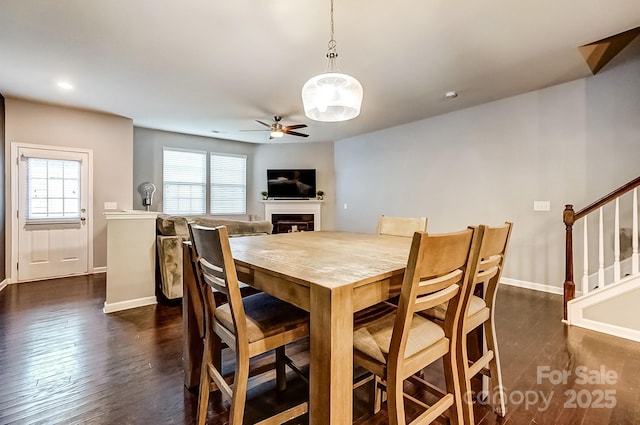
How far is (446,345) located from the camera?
1.23 metres

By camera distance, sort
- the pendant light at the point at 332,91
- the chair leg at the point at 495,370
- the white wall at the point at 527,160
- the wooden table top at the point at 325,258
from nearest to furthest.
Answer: the wooden table top at the point at 325,258, the chair leg at the point at 495,370, the pendant light at the point at 332,91, the white wall at the point at 527,160

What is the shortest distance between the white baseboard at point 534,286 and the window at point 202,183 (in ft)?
18.2

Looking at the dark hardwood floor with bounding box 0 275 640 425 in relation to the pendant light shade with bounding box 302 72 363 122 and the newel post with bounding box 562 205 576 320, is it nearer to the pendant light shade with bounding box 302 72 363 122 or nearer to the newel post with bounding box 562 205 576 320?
the newel post with bounding box 562 205 576 320

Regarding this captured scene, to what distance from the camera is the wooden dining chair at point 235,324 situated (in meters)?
1.12

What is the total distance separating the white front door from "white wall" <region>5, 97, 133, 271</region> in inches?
5.0

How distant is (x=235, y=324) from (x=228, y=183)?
611 centimetres

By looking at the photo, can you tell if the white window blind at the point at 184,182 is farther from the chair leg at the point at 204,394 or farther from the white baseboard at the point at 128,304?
the chair leg at the point at 204,394

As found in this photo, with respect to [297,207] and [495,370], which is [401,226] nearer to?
[495,370]

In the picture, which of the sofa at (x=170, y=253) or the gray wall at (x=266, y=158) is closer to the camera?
the sofa at (x=170, y=253)

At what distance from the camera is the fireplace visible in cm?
692

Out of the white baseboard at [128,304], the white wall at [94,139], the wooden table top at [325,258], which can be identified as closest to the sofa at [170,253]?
the white baseboard at [128,304]

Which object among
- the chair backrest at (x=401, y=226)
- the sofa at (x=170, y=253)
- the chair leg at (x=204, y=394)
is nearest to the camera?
the chair leg at (x=204, y=394)

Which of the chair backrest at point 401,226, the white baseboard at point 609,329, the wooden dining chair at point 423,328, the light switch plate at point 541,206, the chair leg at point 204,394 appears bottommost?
the white baseboard at point 609,329

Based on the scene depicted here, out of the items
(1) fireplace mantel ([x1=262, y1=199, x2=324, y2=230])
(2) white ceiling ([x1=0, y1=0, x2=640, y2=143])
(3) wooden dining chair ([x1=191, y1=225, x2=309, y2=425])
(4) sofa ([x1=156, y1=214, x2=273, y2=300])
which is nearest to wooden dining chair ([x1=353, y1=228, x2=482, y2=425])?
(3) wooden dining chair ([x1=191, y1=225, x2=309, y2=425])
